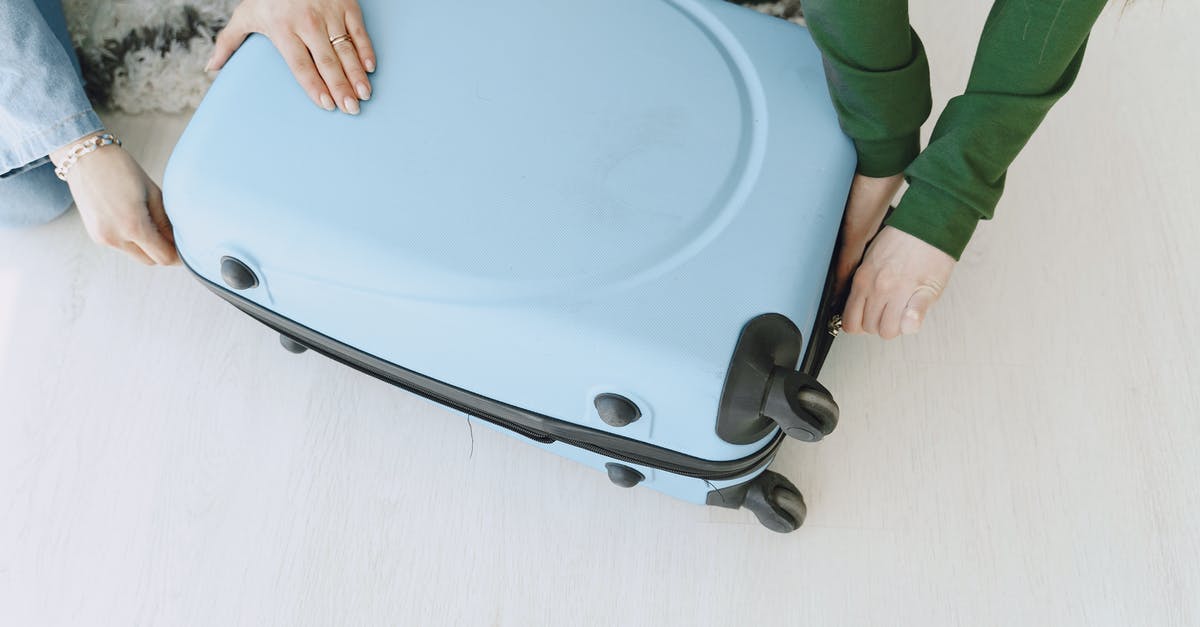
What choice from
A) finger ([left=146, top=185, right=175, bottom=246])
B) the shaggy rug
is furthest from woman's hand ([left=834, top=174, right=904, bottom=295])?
finger ([left=146, top=185, right=175, bottom=246])

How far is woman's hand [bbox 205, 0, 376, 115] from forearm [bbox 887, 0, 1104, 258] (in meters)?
Result: 0.41

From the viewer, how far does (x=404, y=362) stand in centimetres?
68

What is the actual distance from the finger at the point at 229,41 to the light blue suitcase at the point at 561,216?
2 cm

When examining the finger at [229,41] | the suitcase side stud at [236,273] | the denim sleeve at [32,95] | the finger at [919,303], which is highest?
the finger at [229,41]

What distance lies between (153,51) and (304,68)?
0.42m

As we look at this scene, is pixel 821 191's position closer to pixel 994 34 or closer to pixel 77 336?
pixel 994 34

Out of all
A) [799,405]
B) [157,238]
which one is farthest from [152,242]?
[799,405]

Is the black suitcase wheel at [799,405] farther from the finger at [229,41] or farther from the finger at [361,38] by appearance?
the finger at [229,41]

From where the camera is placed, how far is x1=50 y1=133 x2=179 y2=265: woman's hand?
764 mm

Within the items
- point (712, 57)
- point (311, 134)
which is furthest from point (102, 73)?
point (712, 57)

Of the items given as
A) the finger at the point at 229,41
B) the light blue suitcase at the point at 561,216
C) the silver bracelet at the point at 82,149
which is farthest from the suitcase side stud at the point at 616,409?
the silver bracelet at the point at 82,149

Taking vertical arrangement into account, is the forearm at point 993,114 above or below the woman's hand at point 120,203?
above

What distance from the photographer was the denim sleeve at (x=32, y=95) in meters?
0.77

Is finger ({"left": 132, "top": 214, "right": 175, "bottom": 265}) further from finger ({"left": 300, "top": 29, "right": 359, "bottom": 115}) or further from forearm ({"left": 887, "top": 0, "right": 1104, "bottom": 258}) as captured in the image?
forearm ({"left": 887, "top": 0, "right": 1104, "bottom": 258})
